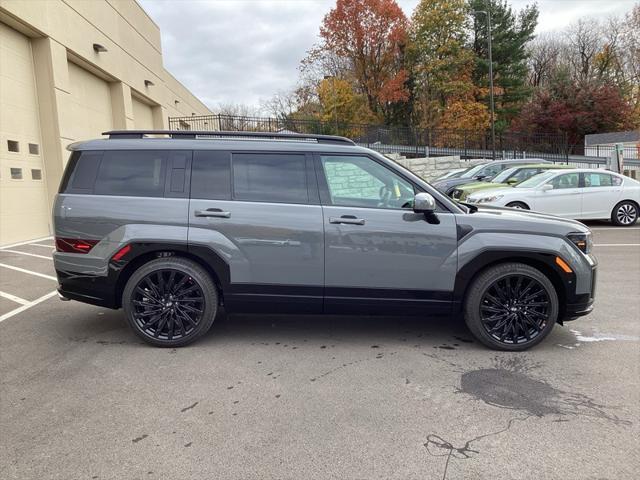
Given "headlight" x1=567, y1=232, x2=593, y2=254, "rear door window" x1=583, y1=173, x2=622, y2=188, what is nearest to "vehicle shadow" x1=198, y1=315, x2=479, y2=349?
"headlight" x1=567, y1=232, x2=593, y2=254

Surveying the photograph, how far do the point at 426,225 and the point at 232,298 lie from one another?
188cm

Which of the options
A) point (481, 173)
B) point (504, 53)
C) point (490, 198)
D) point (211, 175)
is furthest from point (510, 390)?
point (504, 53)

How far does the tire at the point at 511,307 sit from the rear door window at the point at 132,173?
120 inches

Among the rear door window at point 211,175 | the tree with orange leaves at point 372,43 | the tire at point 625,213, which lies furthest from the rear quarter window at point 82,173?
the tree with orange leaves at point 372,43

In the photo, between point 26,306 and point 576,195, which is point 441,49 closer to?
point 576,195

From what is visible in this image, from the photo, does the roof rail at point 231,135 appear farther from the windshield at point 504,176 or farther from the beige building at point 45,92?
the windshield at point 504,176

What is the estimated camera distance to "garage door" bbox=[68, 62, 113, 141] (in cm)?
1408

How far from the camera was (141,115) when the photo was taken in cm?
2198

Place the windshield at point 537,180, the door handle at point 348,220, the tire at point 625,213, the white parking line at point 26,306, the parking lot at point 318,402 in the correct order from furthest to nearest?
the tire at point 625,213
the windshield at point 537,180
the white parking line at point 26,306
the door handle at point 348,220
the parking lot at point 318,402

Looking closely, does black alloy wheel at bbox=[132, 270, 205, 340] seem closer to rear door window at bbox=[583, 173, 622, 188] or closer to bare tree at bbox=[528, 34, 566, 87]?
rear door window at bbox=[583, 173, 622, 188]

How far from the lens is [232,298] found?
4.35 meters

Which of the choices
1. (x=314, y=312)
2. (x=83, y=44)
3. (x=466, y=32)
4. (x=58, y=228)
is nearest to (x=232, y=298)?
(x=314, y=312)

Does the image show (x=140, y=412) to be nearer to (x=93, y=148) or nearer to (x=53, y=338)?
(x=53, y=338)

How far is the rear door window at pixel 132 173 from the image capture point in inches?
172
